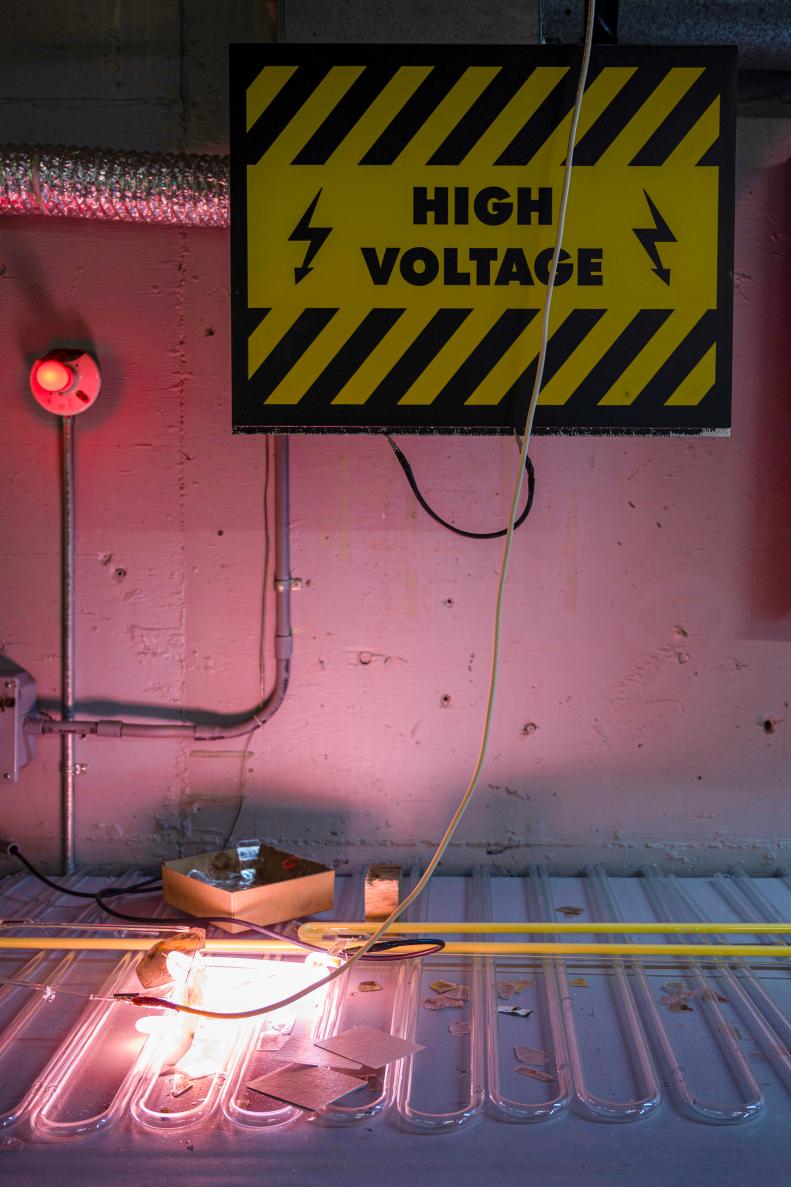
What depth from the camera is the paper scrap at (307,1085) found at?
4.68 feet

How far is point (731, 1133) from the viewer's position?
1.37 m

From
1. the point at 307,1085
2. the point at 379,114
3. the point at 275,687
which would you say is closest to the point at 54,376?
the point at 275,687

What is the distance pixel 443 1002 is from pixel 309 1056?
30cm

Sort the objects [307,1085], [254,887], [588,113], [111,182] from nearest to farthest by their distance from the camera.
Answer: [307,1085], [588,113], [254,887], [111,182]

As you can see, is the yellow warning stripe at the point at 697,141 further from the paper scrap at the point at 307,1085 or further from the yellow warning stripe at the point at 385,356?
the paper scrap at the point at 307,1085

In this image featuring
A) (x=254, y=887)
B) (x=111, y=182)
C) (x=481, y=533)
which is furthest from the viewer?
(x=481, y=533)

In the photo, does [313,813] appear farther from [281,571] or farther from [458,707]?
[281,571]

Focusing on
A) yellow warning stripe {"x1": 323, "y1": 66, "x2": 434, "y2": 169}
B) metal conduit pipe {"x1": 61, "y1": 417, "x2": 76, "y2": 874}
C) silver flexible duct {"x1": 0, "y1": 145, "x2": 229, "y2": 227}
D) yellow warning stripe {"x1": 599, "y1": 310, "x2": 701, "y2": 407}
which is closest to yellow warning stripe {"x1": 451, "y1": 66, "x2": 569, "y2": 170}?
yellow warning stripe {"x1": 323, "y1": 66, "x2": 434, "y2": 169}

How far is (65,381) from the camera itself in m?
2.32

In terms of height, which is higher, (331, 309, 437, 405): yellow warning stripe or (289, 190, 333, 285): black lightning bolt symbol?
(289, 190, 333, 285): black lightning bolt symbol

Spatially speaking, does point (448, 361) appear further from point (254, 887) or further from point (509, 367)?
point (254, 887)

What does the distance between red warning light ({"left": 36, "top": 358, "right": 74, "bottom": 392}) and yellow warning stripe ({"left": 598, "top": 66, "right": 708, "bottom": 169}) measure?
1288 mm

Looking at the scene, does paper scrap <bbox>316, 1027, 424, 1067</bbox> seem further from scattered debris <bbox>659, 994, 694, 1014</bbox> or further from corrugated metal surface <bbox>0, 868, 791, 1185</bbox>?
scattered debris <bbox>659, 994, 694, 1014</bbox>

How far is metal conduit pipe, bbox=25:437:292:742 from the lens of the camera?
2443 millimetres
